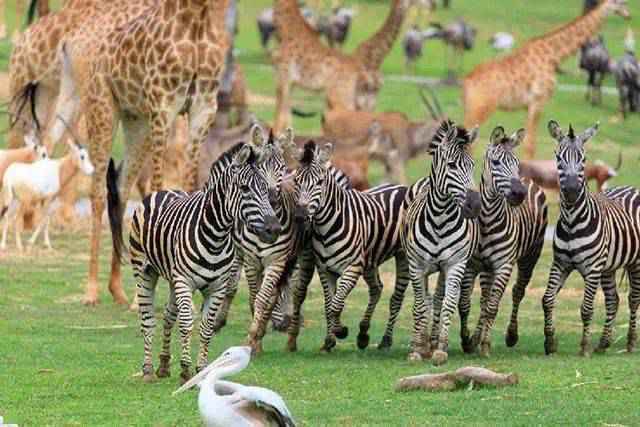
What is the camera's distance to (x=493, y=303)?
520 inches

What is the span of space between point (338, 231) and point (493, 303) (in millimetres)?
1179

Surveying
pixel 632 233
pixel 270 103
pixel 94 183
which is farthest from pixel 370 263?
pixel 270 103

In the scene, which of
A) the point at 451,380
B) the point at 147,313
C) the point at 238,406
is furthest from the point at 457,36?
the point at 238,406

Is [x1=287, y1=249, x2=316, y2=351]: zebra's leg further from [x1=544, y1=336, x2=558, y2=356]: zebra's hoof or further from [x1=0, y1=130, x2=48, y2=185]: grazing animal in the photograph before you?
[x1=0, y1=130, x2=48, y2=185]: grazing animal

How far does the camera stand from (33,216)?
827 inches

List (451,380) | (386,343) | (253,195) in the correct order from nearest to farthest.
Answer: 1. (451,380)
2. (253,195)
3. (386,343)

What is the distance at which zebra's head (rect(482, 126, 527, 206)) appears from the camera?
1294cm

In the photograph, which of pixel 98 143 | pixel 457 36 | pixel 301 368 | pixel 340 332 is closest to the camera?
pixel 301 368

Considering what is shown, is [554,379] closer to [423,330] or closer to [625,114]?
[423,330]

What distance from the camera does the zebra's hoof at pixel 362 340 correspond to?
44.8 ft

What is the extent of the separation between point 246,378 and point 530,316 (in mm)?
4675

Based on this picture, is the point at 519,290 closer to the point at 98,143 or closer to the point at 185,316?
the point at 185,316

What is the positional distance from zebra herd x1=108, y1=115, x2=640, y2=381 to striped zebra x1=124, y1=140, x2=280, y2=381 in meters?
0.02

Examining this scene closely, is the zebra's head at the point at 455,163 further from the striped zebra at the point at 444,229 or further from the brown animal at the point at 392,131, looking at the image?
the brown animal at the point at 392,131
